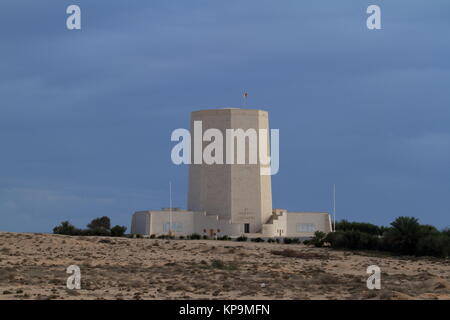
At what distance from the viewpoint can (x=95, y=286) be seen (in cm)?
2555

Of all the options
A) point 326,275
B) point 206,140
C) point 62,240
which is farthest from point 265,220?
point 326,275

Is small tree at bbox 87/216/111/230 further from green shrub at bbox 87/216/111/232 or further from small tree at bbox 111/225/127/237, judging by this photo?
small tree at bbox 111/225/127/237

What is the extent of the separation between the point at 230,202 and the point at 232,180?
5.37ft

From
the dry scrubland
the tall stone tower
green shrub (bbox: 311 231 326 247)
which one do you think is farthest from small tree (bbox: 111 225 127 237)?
green shrub (bbox: 311 231 326 247)

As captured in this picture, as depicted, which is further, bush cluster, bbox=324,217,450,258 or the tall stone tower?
the tall stone tower

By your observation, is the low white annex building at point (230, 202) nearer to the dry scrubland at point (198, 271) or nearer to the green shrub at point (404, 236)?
the dry scrubland at point (198, 271)

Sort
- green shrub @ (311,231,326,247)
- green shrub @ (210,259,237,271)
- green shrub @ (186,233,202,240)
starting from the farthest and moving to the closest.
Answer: green shrub @ (186,233,202,240) < green shrub @ (311,231,326,247) < green shrub @ (210,259,237,271)

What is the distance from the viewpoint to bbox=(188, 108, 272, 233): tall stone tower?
188 feet

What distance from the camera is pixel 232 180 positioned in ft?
190

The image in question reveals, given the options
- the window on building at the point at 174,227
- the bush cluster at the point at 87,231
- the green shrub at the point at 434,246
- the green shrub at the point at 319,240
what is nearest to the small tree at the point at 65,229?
the bush cluster at the point at 87,231

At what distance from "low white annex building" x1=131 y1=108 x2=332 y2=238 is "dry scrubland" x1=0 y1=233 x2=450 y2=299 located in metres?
10.7

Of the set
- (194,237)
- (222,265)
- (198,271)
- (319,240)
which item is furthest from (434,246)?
(194,237)
